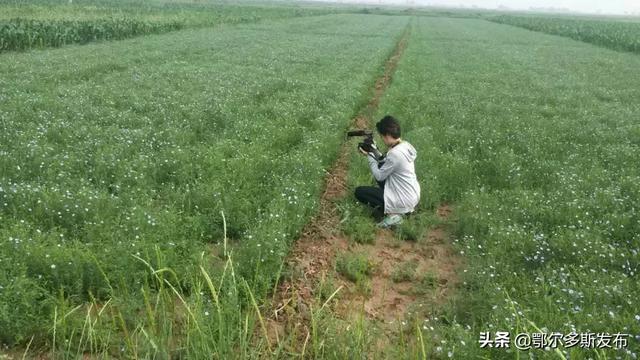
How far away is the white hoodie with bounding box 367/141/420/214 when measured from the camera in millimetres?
7723

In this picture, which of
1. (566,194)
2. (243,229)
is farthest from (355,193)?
(566,194)

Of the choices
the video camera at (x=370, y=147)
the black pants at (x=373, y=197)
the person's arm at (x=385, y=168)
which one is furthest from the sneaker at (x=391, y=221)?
the video camera at (x=370, y=147)

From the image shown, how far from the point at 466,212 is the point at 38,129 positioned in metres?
8.87

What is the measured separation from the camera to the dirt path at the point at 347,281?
5.45 meters

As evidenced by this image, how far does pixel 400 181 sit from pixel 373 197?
0.60 metres

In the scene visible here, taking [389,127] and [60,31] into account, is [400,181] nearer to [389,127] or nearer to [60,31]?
[389,127]

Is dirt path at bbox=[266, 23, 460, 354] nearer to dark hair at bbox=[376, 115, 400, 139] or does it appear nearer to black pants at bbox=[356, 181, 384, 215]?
black pants at bbox=[356, 181, 384, 215]

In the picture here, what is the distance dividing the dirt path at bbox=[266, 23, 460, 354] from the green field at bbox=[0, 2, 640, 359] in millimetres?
178

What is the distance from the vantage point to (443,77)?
22000mm

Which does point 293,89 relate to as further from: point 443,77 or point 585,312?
point 585,312

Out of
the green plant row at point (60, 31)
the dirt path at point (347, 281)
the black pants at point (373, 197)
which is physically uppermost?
the green plant row at point (60, 31)

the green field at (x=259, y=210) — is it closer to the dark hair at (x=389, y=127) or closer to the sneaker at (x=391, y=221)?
the sneaker at (x=391, y=221)

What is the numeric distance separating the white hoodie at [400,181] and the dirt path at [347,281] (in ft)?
1.63

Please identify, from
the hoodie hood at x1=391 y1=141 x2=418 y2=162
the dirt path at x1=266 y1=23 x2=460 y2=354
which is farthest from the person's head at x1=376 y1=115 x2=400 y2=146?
the dirt path at x1=266 y1=23 x2=460 y2=354
